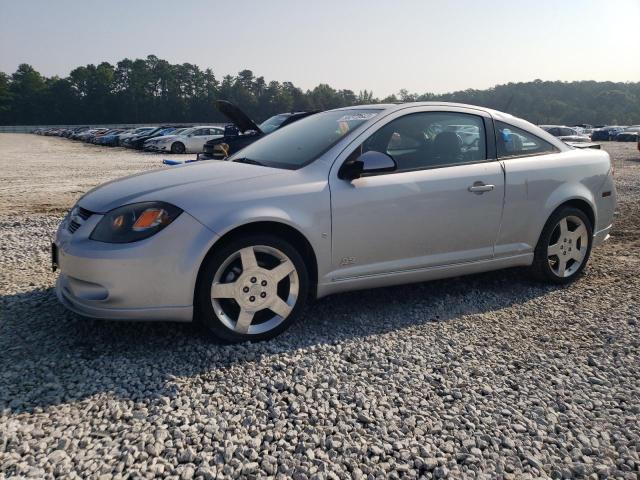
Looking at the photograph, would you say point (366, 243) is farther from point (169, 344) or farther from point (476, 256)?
point (169, 344)

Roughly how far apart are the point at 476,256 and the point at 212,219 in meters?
2.16

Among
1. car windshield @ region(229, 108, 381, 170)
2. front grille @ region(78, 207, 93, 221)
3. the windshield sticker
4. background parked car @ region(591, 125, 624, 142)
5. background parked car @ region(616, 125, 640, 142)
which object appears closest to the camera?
front grille @ region(78, 207, 93, 221)

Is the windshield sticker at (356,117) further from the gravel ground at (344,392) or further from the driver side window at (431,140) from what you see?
the gravel ground at (344,392)

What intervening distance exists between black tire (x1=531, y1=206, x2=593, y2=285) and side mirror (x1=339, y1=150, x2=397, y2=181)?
167 centimetres

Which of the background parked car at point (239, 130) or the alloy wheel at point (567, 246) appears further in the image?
the background parked car at point (239, 130)

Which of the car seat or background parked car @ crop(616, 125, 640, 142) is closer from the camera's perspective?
the car seat

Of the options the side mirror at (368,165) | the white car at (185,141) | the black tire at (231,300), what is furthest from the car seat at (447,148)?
the white car at (185,141)

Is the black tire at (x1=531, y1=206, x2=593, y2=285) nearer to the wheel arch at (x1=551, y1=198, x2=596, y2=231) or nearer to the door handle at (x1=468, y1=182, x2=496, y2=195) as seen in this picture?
the wheel arch at (x1=551, y1=198, x2=596, y2=231)

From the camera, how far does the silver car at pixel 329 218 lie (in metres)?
3.28

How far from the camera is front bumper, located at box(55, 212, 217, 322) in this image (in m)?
3.20

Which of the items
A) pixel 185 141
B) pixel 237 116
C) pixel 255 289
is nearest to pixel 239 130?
pixel 237 116

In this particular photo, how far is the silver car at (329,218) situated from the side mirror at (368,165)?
1cm

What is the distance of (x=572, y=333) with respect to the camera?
3.84 m

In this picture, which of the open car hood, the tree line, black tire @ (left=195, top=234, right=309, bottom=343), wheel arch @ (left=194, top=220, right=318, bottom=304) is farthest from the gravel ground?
the tree line
